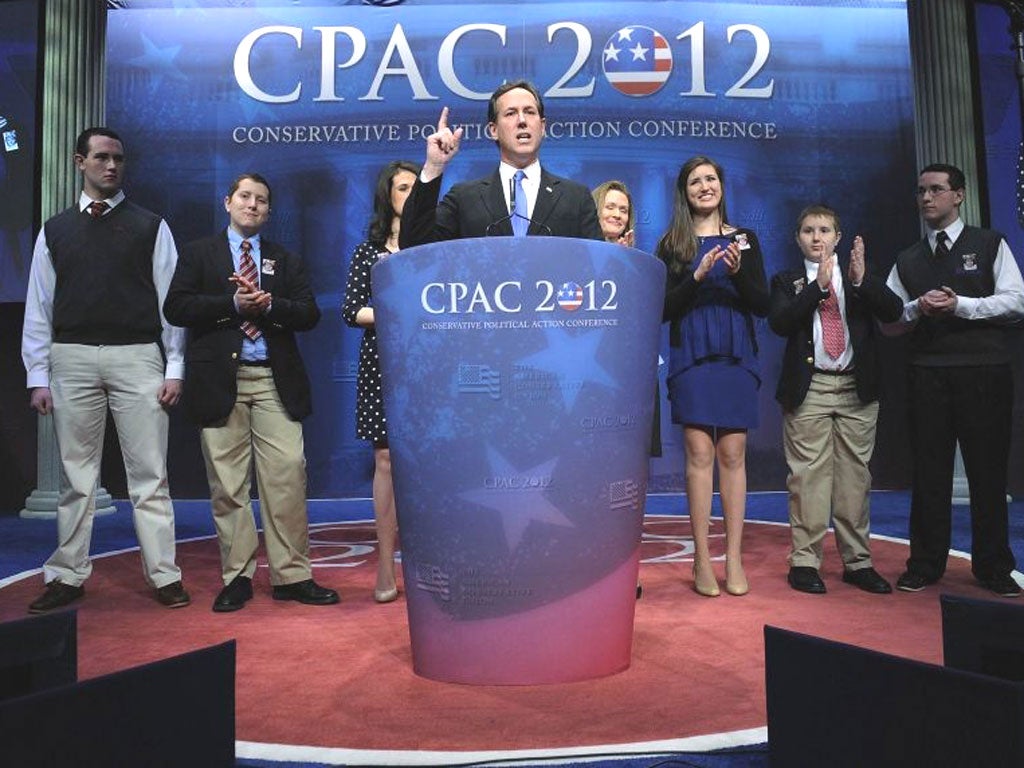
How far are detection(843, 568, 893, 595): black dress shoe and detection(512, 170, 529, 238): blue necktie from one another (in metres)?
1.77

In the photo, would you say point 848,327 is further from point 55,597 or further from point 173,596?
point 55,597

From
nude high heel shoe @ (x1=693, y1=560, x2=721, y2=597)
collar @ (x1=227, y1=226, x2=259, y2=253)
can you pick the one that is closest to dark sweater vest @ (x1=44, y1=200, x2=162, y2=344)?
collar @ (x1=227, y1=226, x2=259, y2=253)

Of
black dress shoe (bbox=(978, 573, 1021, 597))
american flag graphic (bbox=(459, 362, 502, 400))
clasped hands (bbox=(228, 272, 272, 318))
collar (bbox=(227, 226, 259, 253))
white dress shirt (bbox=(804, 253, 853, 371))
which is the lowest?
black dress shoe (bbox=(978, 573, 1021, 597))

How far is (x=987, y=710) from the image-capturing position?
945 mm

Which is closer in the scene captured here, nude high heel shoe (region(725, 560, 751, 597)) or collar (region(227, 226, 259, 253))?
nude high heel shoe (region(725, 560, 751, 597))

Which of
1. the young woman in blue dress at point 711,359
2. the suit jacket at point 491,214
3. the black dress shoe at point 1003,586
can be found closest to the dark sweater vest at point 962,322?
the young woman in blue dress at point 711,359

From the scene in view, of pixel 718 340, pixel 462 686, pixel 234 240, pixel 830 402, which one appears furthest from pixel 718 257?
pixel 234 240

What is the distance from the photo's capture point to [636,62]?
6.22 m

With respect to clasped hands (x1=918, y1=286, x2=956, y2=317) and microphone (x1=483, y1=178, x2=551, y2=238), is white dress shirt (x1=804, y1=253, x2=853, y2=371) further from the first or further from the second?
microphone (x1=483, y1=178, x2=551, y2=238)

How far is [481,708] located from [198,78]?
5722 mm

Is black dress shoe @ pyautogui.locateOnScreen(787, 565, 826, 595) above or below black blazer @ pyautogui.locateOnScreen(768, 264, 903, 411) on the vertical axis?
below

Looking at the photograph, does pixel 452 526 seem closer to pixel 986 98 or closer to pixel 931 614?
pixel 931 614

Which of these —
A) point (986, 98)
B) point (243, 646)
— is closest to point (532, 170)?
point (243, 646)

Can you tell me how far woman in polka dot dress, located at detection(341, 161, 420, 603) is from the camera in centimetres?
307
